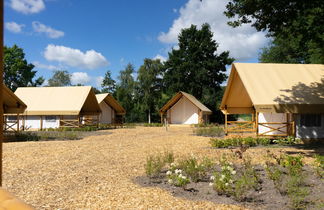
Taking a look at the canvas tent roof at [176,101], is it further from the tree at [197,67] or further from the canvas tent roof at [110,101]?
the tree at [197,67]

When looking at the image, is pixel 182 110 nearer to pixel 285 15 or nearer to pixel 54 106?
pixel 54 106

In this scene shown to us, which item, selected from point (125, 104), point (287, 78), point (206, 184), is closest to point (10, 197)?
point (206, 184)

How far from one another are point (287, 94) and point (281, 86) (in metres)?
0.74

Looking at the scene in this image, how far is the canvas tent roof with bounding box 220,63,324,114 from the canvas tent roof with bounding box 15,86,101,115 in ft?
51.2

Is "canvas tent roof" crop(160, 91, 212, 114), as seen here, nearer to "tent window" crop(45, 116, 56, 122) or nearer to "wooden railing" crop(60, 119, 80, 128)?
"wooden railing" crop(60, 119, 80, 128)

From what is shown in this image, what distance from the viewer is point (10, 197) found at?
1.82 m

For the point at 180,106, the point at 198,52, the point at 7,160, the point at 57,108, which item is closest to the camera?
the point at 7,160

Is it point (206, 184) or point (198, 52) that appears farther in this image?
point (198, 52)

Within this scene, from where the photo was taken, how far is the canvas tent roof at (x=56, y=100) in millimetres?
28984

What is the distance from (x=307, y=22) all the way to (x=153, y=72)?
42.2m

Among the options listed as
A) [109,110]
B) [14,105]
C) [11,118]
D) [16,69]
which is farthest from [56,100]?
[16,69]

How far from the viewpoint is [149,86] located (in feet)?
170

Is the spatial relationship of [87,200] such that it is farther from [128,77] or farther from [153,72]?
[128,77]

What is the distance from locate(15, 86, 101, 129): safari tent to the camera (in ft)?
95.9
